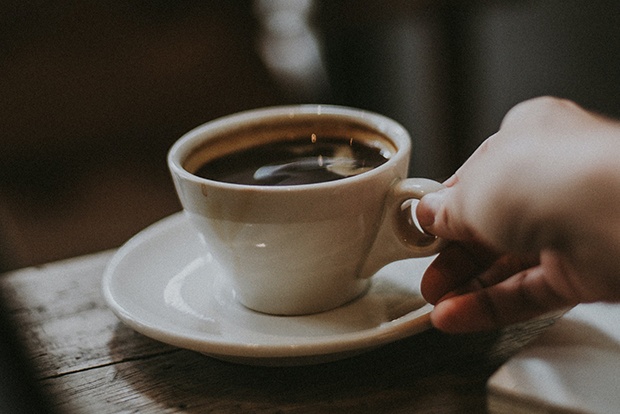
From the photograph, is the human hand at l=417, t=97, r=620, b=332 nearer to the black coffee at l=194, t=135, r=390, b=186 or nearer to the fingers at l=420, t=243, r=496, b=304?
the fingers at l=420, t=243, r=496, b=304

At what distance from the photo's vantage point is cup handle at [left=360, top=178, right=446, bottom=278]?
58 cm

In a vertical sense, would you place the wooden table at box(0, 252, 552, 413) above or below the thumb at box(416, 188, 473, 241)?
below

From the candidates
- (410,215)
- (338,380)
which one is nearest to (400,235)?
(410,215)

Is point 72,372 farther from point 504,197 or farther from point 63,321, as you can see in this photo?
point 504,197

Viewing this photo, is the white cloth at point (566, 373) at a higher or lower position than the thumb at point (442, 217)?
lower

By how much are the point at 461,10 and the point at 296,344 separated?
221 centimetres

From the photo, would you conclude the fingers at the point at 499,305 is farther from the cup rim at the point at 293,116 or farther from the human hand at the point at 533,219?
the cup rim at the point at 293,116

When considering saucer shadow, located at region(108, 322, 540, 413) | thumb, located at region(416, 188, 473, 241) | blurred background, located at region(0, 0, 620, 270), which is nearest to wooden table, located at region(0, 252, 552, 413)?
saucer shadow, located at region(108, 322, 540, 413)

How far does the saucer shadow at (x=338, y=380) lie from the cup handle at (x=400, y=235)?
0.25 feet

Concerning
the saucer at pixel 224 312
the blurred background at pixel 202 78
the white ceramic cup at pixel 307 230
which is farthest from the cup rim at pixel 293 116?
the blurred background at pixel 202 78

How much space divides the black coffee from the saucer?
0.11 metres

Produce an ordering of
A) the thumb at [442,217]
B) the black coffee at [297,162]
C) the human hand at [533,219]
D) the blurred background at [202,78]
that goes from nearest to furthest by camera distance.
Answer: the human hand at [533,219] → the thumb at [442,217] → the black coffee at [297,162] → the blurred background at [202,78]

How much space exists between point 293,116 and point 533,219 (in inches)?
14.7

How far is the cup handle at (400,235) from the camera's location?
58cm
